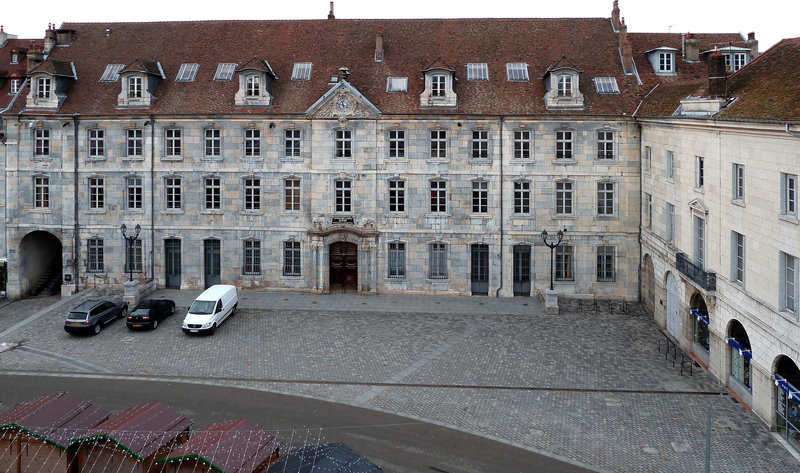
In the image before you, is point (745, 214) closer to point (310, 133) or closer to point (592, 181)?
point (592, 181)

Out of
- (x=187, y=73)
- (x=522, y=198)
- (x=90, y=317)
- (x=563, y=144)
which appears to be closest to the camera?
(x=90, y=317)

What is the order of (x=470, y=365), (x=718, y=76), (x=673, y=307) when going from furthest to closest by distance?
(x=673, y=307)
(x=470, y=365)
(x=718, y=76)

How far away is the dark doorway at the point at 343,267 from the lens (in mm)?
43719

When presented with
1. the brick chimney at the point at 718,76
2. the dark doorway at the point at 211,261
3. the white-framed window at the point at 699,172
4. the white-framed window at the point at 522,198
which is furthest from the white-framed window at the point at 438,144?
the brick chimney at the point at 718,76

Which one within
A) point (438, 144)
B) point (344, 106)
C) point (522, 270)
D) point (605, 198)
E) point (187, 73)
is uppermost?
point (187, 73)

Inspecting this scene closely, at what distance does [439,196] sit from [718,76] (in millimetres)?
16788

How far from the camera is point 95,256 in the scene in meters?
44.4

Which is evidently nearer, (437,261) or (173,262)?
(437,261)

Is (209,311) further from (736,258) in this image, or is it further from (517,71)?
(736,258)

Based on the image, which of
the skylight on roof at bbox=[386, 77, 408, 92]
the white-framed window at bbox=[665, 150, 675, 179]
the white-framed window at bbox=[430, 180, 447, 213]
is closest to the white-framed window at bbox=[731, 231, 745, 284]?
the white-framed window at bbox=[665, 150, 675, 179]

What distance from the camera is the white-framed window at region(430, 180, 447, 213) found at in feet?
141

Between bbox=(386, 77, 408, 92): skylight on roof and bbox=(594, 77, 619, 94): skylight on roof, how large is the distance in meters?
10.5

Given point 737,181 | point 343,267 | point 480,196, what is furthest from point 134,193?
point 737,181

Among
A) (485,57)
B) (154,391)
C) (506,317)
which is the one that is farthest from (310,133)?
(154,391)
